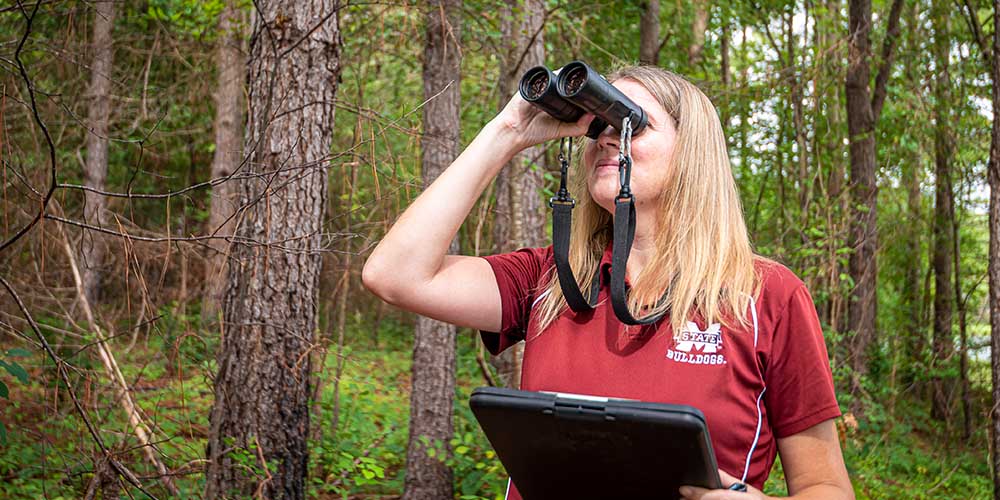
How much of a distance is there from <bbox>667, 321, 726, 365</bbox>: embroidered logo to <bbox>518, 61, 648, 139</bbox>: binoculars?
1.45 feet

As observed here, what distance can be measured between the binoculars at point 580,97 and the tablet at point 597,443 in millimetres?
636

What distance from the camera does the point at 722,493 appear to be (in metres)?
1.46

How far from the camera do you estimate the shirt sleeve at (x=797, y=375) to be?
1.64 metres

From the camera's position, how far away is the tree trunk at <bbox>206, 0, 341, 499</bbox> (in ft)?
11.7

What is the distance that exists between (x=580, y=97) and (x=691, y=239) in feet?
1.19

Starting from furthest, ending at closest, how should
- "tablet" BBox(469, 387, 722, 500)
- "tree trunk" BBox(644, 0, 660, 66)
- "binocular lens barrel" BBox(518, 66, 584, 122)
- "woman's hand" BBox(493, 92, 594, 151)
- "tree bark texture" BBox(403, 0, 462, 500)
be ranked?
"tree trunk" BBox(644, 0, 660, 66) < "tree bark texture" BBox(403, 0, 462, 500) < "woman's hand" BBox(493, 92, 594, 151) < "binocular lens barrel" BBox(518, 66, 584, 122) < "tablet" BBox(469, 387, 722, 500)

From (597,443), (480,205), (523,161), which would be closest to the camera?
(597,443)

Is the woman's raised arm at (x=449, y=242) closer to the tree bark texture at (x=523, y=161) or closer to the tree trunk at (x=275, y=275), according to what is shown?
the tree trunk at (x=275, y=275)

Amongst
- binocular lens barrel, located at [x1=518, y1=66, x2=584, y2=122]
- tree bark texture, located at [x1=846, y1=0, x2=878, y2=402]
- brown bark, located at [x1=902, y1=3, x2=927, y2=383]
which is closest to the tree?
tree bark texture, located at [x1=846, y1=0, x2=878, y2=402]

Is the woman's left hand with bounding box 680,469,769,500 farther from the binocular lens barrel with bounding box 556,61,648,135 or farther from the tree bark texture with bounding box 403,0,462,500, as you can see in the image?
the tree bark texture with bounding box 403,0,462,500

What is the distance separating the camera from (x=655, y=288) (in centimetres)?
185

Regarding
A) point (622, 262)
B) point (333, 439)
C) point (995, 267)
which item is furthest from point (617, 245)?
point (333, 439)

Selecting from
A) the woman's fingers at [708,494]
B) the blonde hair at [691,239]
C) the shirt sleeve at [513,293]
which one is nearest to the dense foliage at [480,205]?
the shirt sleeve at [513,293]

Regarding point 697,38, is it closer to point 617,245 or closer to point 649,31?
point 649,31
